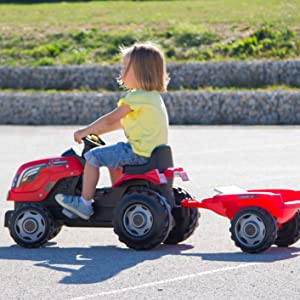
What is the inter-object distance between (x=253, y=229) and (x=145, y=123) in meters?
1.22

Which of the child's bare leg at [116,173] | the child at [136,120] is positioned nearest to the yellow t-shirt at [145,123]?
the child at [136,120]

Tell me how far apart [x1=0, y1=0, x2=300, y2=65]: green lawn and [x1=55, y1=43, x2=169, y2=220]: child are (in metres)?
21.9

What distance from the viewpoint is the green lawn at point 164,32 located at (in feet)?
100

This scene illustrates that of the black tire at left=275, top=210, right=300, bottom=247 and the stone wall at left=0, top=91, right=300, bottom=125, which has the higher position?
the stone wall at left=0, top=91, right=300, bottom=125

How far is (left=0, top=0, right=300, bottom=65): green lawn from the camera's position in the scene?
100ft

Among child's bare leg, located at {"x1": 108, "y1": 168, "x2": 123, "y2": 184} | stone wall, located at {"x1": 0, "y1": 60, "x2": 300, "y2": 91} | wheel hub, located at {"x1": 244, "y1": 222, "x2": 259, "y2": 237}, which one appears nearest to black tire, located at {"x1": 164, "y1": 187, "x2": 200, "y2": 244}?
child's bare leg, located at {"x1": 108, "y1": 168, "x2": 123, "y2": 184}

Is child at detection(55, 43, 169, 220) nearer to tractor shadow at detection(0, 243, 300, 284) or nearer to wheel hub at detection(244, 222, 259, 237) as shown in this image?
tractor shadow at detection(0, 243, 300, 284)

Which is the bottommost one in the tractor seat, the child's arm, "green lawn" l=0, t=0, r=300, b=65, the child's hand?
the tractor seat

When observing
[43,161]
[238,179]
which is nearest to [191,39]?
→ [238,179]

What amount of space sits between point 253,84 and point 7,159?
42.0 feet

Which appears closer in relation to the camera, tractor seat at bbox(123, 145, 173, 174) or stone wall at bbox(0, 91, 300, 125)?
tractor seat at bbox(123, 145, 173, 174)

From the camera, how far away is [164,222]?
8.07m

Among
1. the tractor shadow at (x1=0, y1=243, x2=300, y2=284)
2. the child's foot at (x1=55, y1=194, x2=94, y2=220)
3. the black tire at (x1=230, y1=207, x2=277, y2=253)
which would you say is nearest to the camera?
the tractor shadow at (x1=0, y1=243, x2=300, y2=284)

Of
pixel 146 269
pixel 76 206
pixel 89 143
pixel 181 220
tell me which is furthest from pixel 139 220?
pixel 89 143
